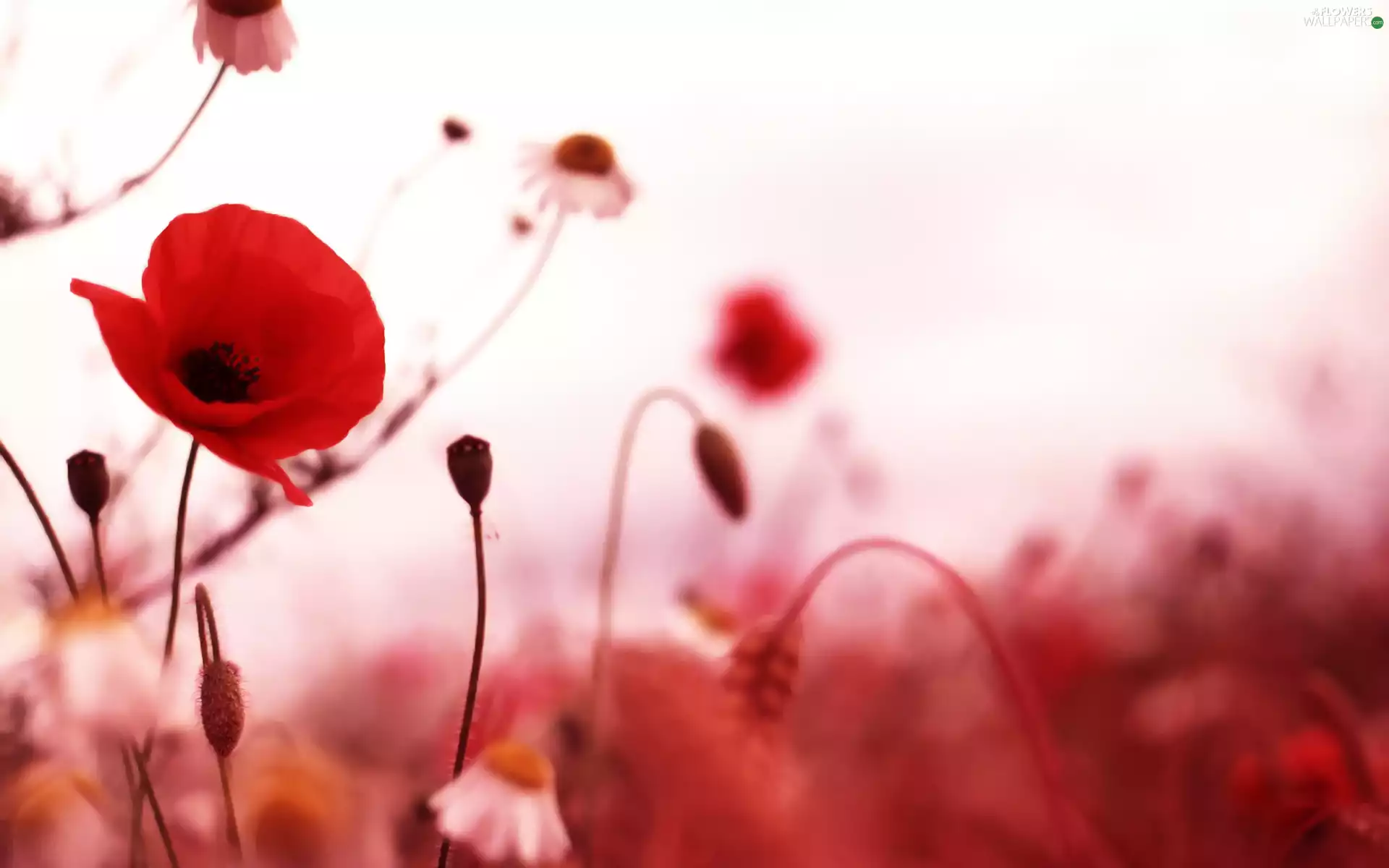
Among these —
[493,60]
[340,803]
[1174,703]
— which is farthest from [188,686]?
[1174,703]

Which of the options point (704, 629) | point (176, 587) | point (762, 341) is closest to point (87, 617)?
point (176, 587)

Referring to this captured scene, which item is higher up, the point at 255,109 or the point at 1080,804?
the point at 255,109

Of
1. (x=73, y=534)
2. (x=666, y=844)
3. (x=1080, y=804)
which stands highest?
(x=73, y=534)

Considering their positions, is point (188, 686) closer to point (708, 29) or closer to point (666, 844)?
point (666, 844)

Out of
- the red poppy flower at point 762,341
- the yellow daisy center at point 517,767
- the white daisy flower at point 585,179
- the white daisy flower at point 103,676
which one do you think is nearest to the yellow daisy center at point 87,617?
the white daisy flower at point 103,676

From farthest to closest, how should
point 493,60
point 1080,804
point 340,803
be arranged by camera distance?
1. point 1080,804
2. point 493,60
3. point 340,803

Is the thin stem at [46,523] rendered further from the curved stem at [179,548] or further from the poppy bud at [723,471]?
the poppy bud at [723,471]
